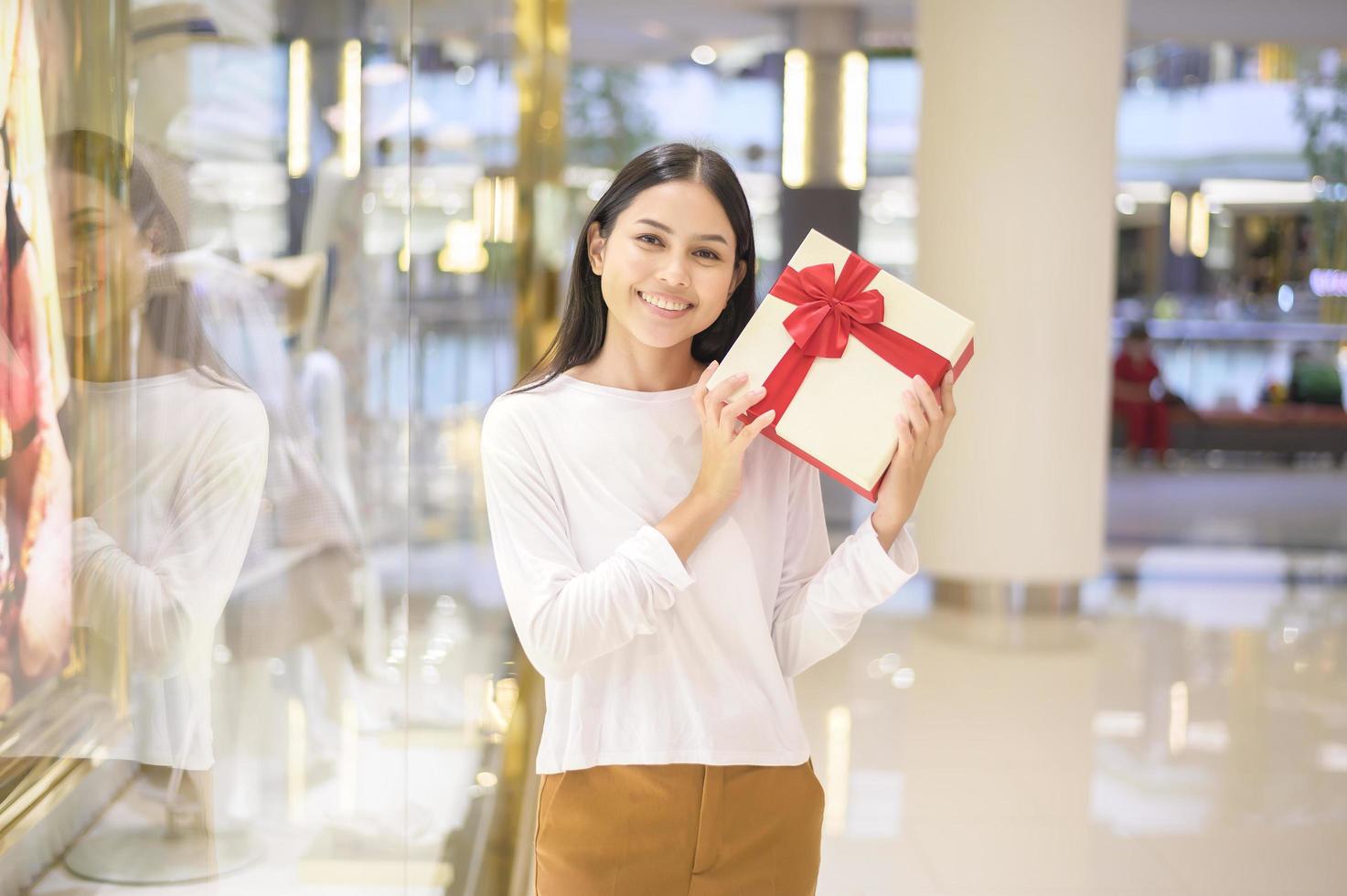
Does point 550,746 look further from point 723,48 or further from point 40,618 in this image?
point 723,48

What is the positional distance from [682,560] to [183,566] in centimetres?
50

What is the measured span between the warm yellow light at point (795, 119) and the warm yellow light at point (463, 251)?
275 inches

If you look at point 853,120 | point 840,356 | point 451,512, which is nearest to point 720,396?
point 840,356

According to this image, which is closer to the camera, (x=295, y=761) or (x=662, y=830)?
(x=662, y=830)

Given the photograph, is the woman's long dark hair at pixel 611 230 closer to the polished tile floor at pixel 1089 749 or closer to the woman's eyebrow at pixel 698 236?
the woman's eyebrow at pixel 698 236

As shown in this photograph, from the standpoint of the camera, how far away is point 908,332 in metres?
1.39

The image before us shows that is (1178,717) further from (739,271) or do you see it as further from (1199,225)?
(1199,225)

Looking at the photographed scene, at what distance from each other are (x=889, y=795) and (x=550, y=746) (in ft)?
8.62

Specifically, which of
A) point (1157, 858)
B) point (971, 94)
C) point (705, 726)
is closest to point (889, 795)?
point (1157, 858)

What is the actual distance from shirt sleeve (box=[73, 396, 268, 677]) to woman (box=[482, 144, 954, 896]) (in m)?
0.26

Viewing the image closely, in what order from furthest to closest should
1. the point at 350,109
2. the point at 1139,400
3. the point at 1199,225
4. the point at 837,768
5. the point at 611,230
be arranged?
the point at 1199,225 → the point at 1139,400 → the point at 837,768 → the point at 350,109 → the point at 611,230

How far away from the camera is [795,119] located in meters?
11.7

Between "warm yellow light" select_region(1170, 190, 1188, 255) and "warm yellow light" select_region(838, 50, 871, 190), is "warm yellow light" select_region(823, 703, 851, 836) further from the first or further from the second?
"warm yellow light" select_region(1170, 190, 1188, 255)

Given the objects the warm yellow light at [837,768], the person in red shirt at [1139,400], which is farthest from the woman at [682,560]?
the person in red shirt at [1139,400]
